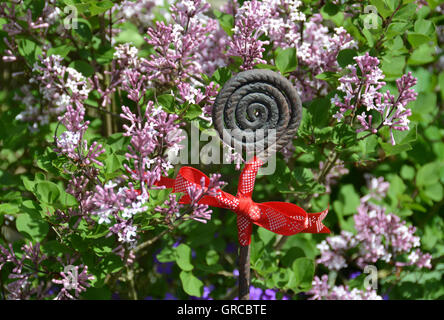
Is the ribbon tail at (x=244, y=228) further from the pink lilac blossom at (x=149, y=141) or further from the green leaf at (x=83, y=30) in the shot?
the green leaf at (x=83, y=30)

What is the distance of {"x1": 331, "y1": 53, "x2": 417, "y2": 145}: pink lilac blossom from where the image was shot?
3.78 ft

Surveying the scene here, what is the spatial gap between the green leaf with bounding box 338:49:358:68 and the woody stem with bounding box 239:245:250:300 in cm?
54

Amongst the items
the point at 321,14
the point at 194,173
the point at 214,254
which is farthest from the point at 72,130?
the point at 321,14

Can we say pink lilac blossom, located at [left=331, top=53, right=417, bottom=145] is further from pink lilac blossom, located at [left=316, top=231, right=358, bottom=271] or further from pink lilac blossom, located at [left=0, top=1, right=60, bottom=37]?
pink lilac blossom, located at [left=0, top=1, right=60, bottom=37]

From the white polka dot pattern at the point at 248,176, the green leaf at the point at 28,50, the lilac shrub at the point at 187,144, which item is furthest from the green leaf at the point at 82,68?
the white polka dot pattern at the point at 248,176

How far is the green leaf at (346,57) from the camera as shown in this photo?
1.26 m

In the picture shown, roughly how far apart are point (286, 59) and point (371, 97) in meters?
0.26

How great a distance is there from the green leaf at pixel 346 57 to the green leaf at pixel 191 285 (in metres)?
0.78

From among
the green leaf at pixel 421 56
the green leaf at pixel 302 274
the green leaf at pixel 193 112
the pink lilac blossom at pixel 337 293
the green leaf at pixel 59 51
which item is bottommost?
the pink lilac blossom at pixel 337 293

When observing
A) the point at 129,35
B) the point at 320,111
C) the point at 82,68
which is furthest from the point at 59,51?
the point at 320,111

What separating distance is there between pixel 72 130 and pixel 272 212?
52 centimetres

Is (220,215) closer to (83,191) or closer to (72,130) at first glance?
(83,191)

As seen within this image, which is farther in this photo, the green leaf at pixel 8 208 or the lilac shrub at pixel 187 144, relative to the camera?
the green leaf at pixel 8 208

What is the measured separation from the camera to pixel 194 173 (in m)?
1.22
